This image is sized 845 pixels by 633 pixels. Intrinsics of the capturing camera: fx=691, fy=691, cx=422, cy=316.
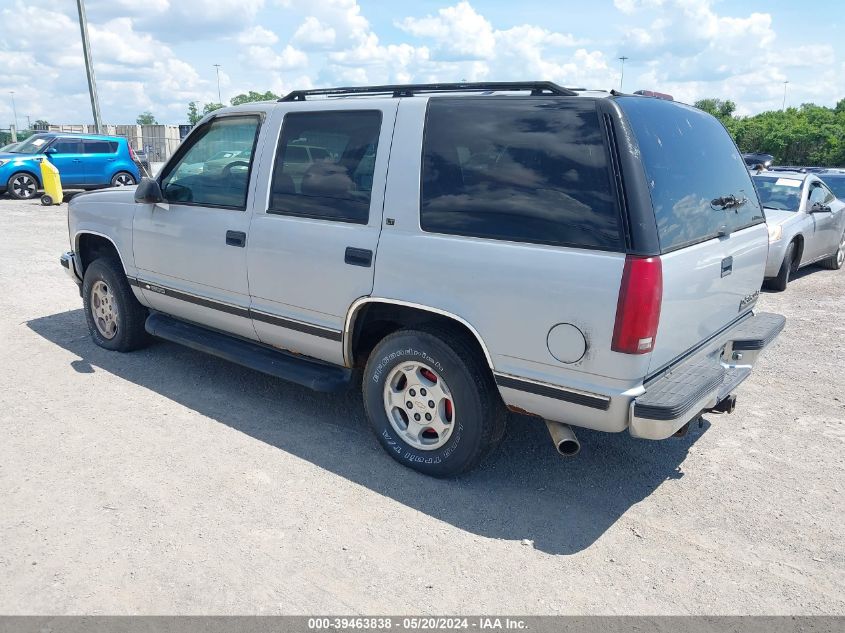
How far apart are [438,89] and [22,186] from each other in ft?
57.4

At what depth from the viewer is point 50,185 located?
669 inches

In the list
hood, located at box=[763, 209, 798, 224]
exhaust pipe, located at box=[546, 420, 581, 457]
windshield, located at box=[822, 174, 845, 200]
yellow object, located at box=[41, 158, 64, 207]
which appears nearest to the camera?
exhaust pipe, located at box=[546, 420, 581, 457]

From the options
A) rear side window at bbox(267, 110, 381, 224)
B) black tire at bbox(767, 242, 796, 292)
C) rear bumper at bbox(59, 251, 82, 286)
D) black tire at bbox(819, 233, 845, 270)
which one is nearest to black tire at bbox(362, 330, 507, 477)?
rear side window at bbox(267, 110, 381, 224)

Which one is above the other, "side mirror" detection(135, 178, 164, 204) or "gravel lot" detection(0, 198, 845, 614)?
"side mirror" detection(135, 178, 164, 204)

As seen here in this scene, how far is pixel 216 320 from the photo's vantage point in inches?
192

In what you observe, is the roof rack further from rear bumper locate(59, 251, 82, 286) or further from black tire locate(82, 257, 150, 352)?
rear bumper locate(59, 251, 82, 286)

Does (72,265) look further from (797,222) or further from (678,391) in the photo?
(797,222)

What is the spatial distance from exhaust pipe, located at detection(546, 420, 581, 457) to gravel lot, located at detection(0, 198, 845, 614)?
14.7 inches

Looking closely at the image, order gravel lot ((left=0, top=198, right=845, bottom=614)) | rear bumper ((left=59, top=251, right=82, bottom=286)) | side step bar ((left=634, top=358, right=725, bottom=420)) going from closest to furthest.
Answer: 1. gravel lot ((left=0, top=198, right=845, bottom=614))
2. side step bar ((left=634, top=358, right=725, bottom=420))
3. rear bumper ((left=59, top=251, right=82, bottom=286))

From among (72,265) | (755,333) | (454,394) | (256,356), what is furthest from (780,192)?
(72,265)

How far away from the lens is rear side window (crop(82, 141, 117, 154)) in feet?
60.3

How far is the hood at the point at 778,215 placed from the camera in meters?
8.93

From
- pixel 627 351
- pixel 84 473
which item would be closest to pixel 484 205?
pixel 627 351

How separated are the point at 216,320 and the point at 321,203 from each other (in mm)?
1339
